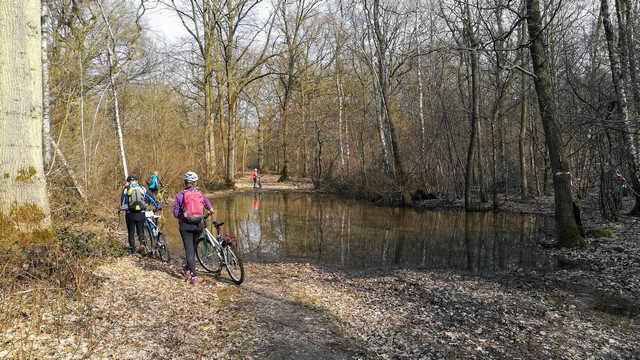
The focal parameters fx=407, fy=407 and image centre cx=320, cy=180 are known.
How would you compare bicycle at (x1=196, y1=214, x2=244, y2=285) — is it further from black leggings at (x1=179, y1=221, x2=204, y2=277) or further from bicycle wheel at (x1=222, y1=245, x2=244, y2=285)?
black leggings at (x1=179, y1=221, x2=204, y2=277)

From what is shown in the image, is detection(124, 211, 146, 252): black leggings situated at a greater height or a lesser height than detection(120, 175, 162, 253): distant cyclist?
lesser

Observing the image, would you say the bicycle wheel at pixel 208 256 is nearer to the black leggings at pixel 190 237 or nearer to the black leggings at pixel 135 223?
the black leggings at pixel 190 237

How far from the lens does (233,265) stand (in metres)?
7.92

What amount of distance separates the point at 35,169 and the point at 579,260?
1124 centimetres

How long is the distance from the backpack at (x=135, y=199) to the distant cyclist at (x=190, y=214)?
92.5 inches

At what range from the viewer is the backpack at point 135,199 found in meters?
9.36

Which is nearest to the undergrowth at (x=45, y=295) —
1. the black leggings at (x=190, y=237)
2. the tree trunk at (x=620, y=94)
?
the black leggings at (x=190, y=237)

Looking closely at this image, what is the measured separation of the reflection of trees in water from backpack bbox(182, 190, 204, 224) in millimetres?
4054

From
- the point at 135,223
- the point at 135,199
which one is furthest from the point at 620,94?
the point at 135,223

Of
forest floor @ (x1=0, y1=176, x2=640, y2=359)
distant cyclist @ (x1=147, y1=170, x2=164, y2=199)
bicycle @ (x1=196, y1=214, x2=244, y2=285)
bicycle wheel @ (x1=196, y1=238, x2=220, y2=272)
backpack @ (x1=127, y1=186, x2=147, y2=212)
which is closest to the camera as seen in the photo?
forest floor @ (x1=0, y1=176, x2=640, y2=359)

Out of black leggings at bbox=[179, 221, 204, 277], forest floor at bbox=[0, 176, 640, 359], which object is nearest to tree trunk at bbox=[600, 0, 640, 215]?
forest floor at bbox=[0, 176, 640, 359]

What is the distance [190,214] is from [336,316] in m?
3.22

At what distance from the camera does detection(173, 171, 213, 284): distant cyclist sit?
24.5 ft

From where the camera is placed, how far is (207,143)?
99.5ft
